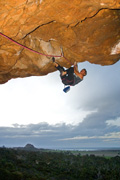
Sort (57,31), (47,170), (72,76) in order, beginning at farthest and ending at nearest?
1. (47,170)
2. (72,76)
3. (57,31)


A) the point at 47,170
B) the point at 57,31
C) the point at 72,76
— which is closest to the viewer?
the point at 57,31

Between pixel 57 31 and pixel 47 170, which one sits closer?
pixel 57 31

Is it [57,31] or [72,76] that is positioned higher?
[57,31]

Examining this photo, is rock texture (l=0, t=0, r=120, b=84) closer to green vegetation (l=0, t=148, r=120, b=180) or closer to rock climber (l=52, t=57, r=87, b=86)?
rock climber (l=52, t=57, r=87, b=86)

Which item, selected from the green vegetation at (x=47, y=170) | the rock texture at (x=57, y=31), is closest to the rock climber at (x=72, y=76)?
the rock texture at (x=57, y=31)

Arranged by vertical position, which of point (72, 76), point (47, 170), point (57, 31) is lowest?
point (47, 170)

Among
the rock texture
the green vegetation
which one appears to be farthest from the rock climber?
the green vegetation

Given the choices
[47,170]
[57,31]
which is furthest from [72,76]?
[47,170]

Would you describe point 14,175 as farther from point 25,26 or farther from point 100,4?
point 100,4

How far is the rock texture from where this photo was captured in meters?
5.42

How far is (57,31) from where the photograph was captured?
791 cm

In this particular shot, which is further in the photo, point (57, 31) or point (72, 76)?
point (72, 76)

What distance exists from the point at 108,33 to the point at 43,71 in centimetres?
582

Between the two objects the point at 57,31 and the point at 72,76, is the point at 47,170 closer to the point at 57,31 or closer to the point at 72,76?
the point at 72,76
